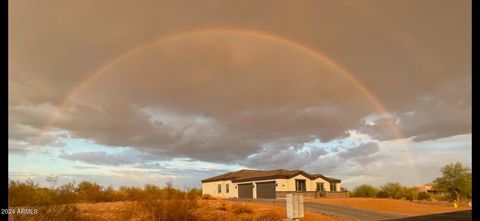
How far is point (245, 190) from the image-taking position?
62344mm

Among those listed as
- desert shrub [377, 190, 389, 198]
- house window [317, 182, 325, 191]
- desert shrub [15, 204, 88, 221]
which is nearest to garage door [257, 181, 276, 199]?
house window [317, 182, 325, 191]

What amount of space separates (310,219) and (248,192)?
35156mm

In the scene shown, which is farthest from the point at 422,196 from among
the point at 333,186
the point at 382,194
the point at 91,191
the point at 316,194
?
the point at 91,191

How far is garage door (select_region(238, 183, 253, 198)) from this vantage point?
61194 mm

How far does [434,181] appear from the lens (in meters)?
68.9

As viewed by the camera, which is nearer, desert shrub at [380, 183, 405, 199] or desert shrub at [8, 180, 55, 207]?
desert shrub at [8, 180, 55, 207]

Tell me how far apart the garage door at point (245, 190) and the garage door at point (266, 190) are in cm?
170

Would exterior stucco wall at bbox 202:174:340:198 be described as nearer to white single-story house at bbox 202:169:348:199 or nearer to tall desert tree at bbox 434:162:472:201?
white single-story house at bbox 202:169:348:199

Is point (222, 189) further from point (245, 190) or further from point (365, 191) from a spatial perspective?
point (365, 191)

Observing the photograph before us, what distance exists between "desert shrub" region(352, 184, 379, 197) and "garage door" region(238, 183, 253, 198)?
59.5 ft

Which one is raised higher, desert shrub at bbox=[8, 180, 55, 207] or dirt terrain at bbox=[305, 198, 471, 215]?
desert shrub at bbox=[8, 180, 55, 207]

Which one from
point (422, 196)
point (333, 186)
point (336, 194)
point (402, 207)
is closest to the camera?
point (402, 207)

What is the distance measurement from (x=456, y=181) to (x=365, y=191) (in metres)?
13.1
